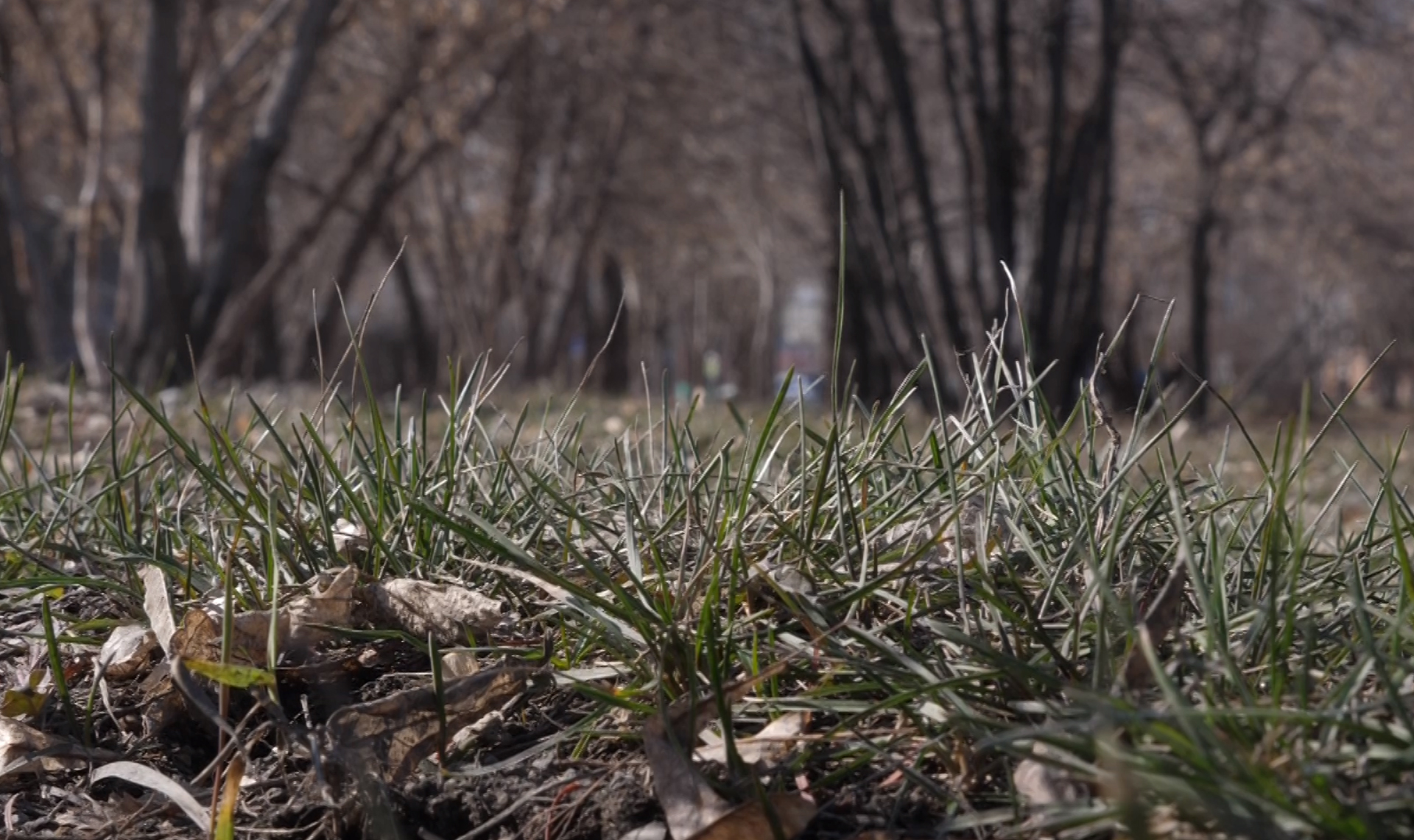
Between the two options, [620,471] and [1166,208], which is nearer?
[620,471]

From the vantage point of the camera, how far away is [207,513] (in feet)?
8.39

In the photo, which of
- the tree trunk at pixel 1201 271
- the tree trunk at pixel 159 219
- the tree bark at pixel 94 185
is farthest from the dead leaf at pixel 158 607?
the tree trunk at pixel 1201 271

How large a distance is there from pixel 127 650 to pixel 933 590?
47.3 inches

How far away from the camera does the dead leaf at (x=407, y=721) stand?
6.25 ft

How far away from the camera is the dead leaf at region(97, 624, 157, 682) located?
2.26 metres

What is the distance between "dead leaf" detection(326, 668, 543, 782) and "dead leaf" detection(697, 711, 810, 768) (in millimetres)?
273

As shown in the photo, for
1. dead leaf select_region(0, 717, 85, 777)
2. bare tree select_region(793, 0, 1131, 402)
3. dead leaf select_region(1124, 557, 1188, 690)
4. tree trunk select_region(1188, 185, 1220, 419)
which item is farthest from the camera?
tree trunk select_region(1188, 185, 1220, 419)

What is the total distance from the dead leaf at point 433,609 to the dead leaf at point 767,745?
0.47 meters

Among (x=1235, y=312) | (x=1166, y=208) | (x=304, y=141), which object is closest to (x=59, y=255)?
(x=304, y=141)

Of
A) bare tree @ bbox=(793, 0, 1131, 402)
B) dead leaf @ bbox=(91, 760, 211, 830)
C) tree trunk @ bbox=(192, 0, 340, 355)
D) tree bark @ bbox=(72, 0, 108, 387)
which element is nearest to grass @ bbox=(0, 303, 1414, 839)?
dead leaf @ bbox=(91, 760, 211, 830)

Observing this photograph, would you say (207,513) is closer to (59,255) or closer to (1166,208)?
(1166,208)

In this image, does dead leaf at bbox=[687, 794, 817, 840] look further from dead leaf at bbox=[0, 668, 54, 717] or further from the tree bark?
the tree bark

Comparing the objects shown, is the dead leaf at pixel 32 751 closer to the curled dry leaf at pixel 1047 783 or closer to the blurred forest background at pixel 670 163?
the blurred forest background at pixel 670 163

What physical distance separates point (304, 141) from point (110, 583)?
20789 millimetres
